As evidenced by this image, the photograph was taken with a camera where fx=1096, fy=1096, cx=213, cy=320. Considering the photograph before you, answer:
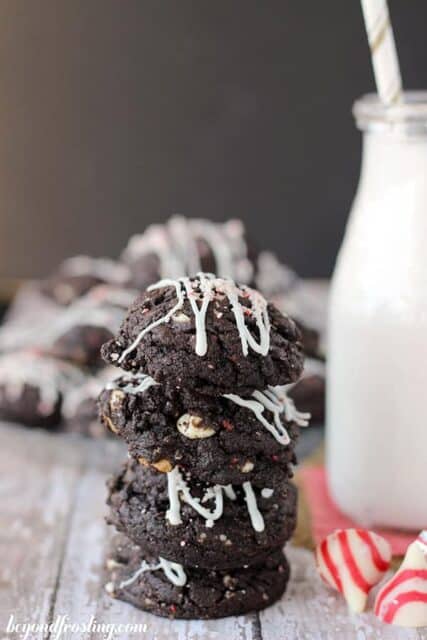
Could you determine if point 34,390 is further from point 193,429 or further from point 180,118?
point 180,118

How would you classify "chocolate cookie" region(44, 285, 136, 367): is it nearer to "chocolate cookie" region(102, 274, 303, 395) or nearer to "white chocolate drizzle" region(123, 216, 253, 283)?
"white chocolate drizzle" region(123, 216, 253, 283)

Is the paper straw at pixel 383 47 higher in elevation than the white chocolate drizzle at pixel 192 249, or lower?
higher

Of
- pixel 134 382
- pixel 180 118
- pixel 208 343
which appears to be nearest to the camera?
pixel 208 343

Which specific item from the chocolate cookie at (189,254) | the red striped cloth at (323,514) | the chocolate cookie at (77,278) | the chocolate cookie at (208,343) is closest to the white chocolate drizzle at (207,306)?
the chocolate cookie at (208,343)

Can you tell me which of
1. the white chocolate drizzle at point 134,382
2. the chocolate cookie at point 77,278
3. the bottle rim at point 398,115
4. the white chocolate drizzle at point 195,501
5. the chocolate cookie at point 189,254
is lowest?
the chocolate cookie at point 77,278

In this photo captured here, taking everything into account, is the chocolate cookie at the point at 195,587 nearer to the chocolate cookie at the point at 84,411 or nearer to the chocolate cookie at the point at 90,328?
the chocolate cookie at the point at 84,411

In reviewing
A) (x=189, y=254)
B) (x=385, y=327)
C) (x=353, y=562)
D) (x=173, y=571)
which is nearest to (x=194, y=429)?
(x=173, y=571)
